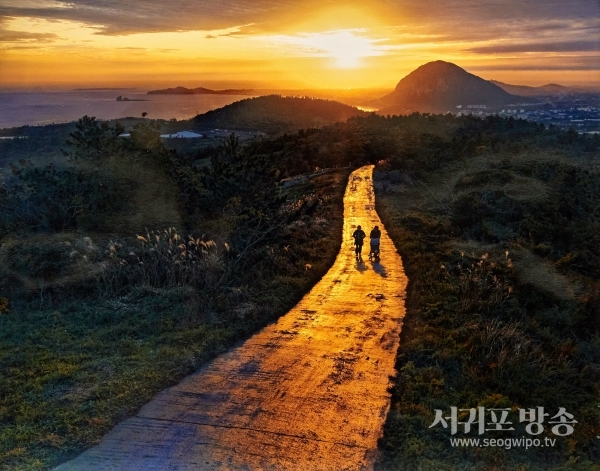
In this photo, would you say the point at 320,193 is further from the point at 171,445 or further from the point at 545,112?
the point at 545,112

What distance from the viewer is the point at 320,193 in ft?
73.7

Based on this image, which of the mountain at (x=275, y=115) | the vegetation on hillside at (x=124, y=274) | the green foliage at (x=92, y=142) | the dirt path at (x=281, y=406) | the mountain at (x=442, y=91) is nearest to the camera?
the dirt path at (x=281, y=406)

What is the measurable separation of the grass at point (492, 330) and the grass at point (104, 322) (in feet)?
9.20

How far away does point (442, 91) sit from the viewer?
36875 millimetres

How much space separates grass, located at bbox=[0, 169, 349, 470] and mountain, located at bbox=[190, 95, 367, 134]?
52492 mm

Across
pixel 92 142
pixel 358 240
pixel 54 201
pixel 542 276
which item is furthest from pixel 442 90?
pixel 54 201

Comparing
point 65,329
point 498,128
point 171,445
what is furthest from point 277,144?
point 171,445

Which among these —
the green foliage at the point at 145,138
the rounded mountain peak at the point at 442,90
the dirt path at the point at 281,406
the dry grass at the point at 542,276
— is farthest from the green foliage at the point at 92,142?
the rounded mountain peak at the point at 442,90

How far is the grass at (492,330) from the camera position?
5359 millimetres

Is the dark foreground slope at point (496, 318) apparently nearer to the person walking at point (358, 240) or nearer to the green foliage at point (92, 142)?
the person walking at point (358, 240)

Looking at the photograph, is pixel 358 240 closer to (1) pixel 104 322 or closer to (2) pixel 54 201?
(1) pixel 104 322

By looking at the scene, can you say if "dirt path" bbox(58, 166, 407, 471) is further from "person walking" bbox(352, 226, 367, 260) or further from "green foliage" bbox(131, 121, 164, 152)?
"green foliage" bbox(131, 121, 164, 152)

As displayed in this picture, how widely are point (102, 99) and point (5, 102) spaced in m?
4.82

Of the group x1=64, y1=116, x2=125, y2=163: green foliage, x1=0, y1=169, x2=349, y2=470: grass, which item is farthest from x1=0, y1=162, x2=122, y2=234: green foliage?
x1=64, y1=116, x2=125, y2=163: green foliage
